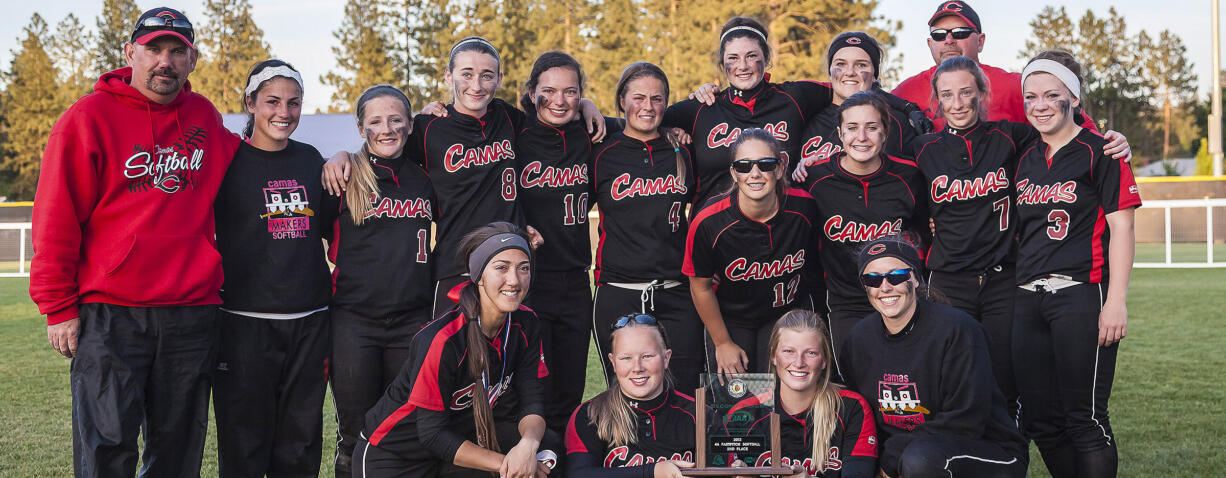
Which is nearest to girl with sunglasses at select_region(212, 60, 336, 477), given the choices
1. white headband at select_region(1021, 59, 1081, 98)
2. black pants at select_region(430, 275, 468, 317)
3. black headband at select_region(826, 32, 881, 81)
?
black pants at select_region(430, 275, 468, 317)

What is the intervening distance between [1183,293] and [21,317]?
1631cm

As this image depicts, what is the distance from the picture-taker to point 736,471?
12.0 feet

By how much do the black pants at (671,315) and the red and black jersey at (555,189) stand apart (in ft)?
0.97

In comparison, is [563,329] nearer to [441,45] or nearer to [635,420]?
[635,420]

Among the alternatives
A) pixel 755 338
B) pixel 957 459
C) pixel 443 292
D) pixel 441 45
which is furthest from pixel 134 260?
pixel 441 45

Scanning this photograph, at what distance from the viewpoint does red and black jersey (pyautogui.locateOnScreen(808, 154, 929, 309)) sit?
14.7ft

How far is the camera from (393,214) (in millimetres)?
4520

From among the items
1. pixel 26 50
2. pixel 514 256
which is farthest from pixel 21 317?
pixel 26 50

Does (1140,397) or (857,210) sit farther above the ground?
(857,210)

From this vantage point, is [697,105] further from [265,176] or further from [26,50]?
[26,50]

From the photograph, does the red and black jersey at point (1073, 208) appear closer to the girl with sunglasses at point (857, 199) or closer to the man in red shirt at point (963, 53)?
the girl with sunglasses at point (857, 199)

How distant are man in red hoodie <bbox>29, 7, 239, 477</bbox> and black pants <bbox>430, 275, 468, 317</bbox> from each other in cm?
99

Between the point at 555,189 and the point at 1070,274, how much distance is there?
250cm

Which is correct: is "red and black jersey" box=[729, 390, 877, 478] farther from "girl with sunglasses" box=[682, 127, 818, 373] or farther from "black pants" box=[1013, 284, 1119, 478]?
"black pants" box=[1013, 284, 1119, 478]
